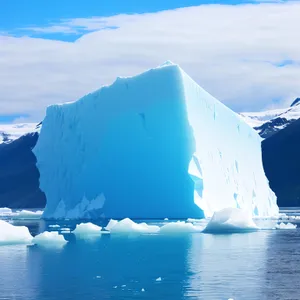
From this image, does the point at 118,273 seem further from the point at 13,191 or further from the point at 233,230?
the point at 13,191

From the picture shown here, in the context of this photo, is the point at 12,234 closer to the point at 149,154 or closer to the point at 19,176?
the point at 149,154

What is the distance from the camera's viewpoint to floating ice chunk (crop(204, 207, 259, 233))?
93.2ft

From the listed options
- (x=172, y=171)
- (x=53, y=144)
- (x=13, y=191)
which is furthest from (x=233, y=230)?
(x=13, y=191)

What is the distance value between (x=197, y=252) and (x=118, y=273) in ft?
16.1

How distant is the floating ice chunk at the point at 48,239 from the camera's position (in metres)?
25.5

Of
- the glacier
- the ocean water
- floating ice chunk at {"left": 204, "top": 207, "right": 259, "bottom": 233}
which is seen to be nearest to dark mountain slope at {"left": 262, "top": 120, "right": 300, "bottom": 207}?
the glacier

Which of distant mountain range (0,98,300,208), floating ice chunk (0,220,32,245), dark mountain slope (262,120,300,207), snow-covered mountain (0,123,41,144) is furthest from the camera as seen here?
snow-covered mountain (0,123,41,144)

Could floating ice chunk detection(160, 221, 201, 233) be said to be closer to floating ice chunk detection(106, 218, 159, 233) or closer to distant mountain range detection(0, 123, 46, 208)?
floating ice chunk detection(106, 218, 159, 233)

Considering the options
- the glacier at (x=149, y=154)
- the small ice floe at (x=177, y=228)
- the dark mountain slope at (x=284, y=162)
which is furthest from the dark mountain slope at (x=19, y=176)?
the small ice floe at (x=177, y=228)

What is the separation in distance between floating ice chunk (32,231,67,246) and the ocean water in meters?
0.40

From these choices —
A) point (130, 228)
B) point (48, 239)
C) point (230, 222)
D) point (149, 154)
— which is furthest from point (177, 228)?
point (149, 154)

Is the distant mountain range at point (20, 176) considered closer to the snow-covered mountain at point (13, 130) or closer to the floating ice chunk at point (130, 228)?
the snow-covered mountain at point (13, 130)

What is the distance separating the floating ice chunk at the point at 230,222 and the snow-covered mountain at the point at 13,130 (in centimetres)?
12115

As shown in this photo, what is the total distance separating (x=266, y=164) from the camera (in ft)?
319
